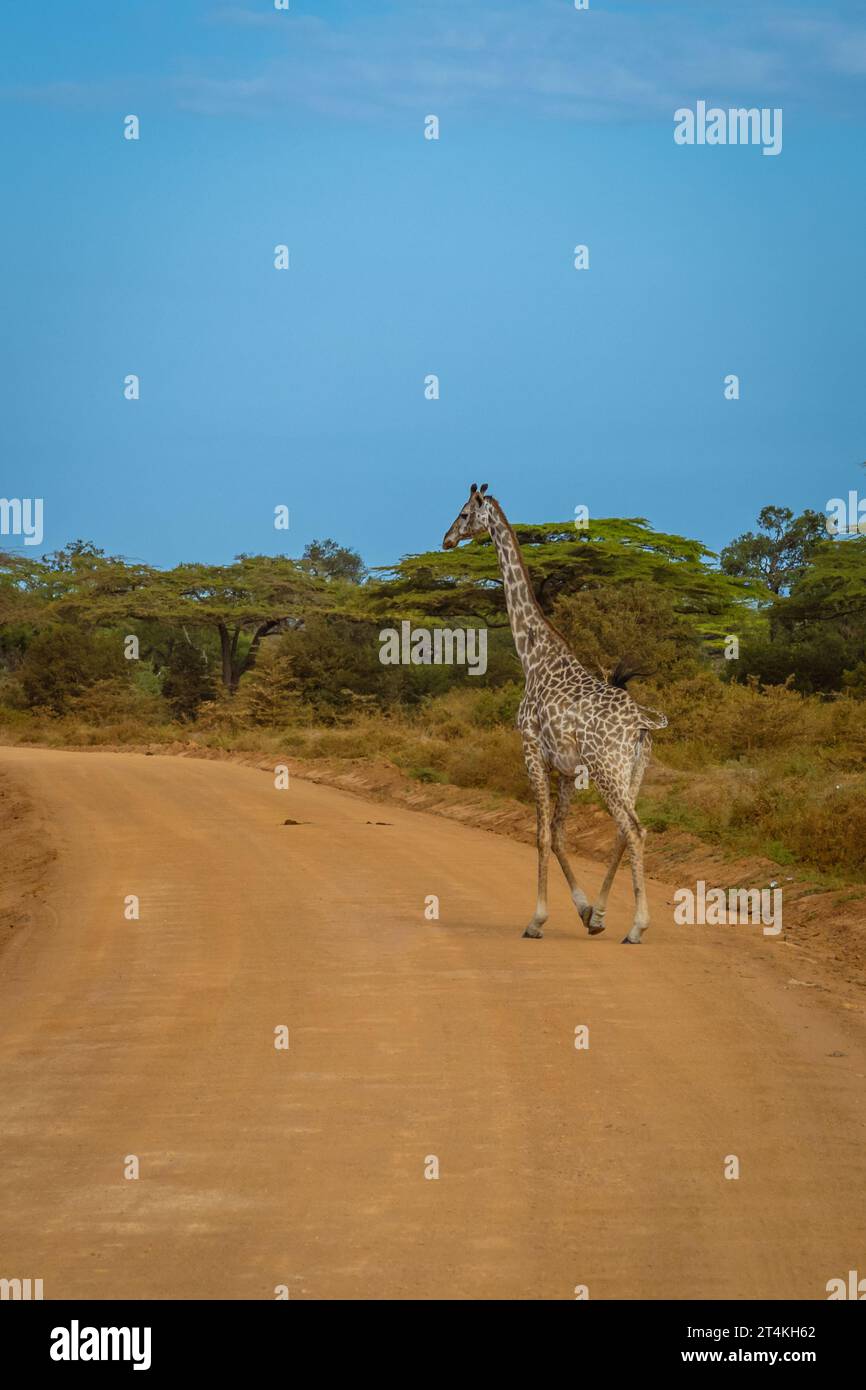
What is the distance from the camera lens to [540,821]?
12422 millimetres

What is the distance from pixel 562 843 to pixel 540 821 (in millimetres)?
344

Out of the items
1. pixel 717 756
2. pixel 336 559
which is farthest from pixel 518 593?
pixel 336 559

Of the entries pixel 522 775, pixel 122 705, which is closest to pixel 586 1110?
pixel 522 775

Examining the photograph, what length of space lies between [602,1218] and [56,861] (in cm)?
1225

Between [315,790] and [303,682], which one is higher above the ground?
[303,682]

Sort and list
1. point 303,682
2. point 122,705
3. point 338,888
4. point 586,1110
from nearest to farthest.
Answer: point 586,1110 < point 338,888 < point 303,682 < point 122,705

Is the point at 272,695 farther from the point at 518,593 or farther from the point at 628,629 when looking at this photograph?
the point at 518,593

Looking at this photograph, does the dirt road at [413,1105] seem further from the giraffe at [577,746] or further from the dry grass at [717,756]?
the dry grass at [717,756]

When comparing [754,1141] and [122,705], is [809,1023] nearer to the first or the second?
[754,1141]

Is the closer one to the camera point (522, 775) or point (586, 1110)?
point (586, 1110)

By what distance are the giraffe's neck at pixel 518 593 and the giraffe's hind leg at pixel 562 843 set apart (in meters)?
1.26

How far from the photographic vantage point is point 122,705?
4903 cm

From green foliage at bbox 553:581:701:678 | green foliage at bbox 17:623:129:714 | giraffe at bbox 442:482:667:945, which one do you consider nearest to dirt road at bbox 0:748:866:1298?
giraffe at bbox 442:482:667:945
